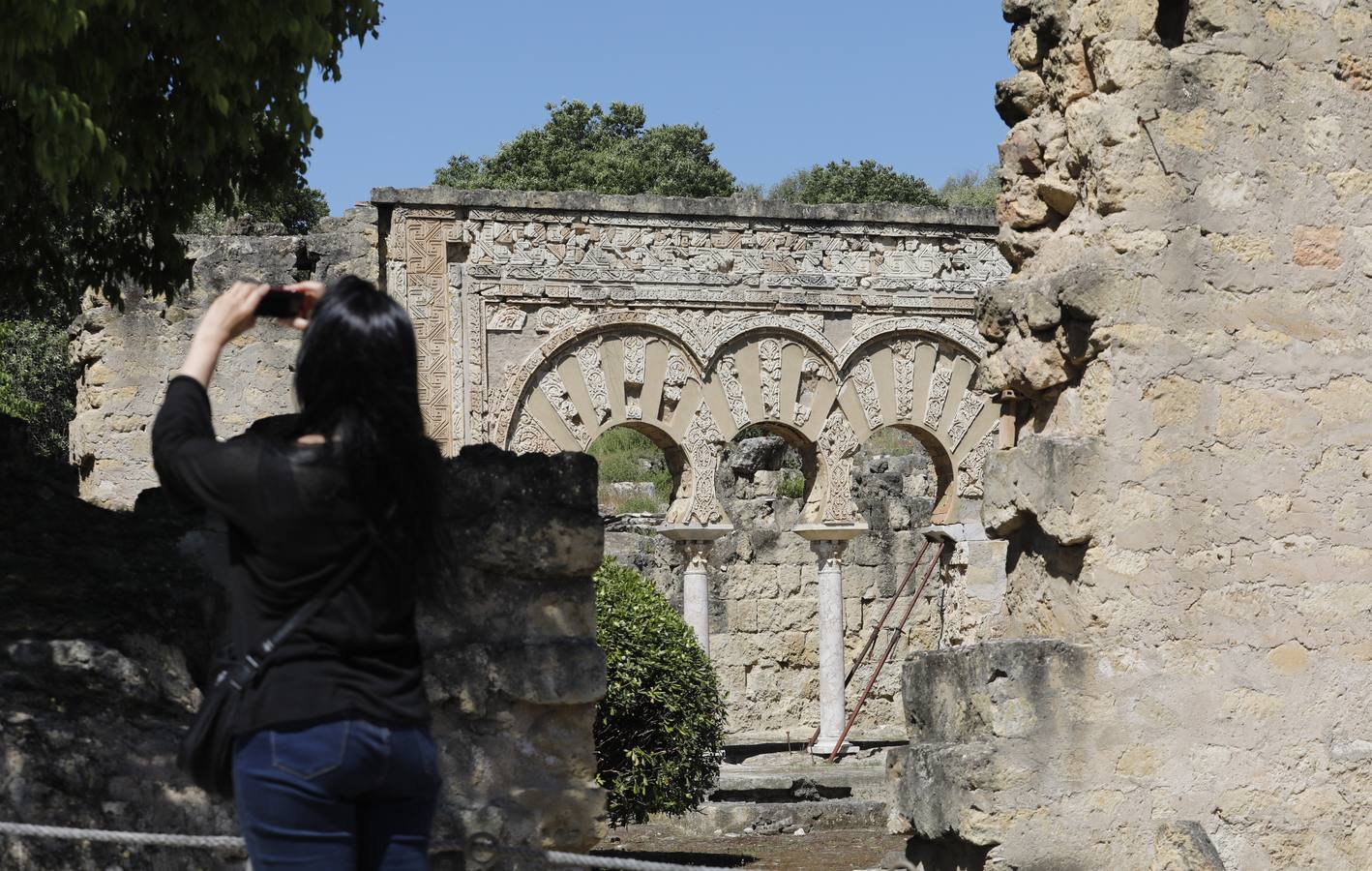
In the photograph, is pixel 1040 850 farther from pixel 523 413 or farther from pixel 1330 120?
pixel 523 413

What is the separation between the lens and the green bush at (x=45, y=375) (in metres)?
20.7

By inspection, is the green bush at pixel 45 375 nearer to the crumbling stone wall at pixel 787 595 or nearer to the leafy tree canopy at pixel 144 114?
the crumbling stone wall at pixel 787 595

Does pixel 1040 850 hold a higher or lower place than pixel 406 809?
lower

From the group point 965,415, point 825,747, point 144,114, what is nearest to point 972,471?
point 965,415

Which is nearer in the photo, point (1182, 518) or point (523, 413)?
point (1182, 518)

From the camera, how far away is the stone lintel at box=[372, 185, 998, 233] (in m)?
14.5

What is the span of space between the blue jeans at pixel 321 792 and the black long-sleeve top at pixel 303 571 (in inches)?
1.6

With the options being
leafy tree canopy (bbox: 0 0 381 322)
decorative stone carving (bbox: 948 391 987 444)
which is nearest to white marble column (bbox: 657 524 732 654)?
decorative stone carving (bbox: 948 391 987 444)

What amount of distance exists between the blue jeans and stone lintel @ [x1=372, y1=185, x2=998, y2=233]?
1202 cm

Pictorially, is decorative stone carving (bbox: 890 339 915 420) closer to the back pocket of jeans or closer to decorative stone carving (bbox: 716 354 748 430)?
decorative stone carving (bbox: 716 354 748 430)

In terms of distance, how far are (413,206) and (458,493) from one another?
9.62 metres

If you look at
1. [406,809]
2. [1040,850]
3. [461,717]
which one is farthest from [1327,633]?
[406,809]

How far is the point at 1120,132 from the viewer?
564 cm

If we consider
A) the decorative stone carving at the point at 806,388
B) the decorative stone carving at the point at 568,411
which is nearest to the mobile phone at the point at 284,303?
the decorative stone carving at the point at 568,411
